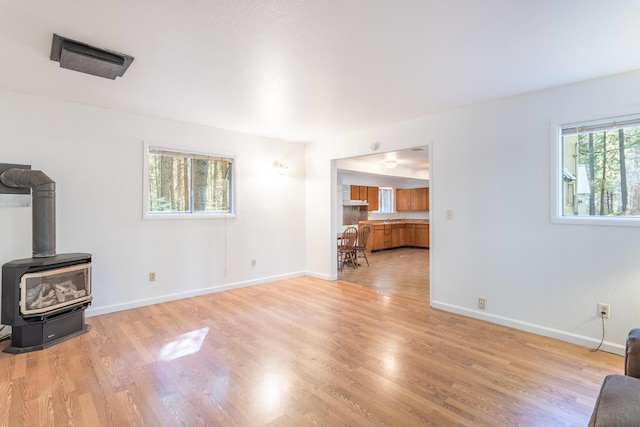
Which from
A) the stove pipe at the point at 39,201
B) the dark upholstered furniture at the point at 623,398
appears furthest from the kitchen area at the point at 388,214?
the stove pipe at the point at 39,201

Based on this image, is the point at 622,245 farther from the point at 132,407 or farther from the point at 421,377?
the point at 132,407

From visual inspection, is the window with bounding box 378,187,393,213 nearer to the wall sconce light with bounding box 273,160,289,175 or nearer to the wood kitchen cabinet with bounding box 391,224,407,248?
the wood kitchen cabinet with bounding box 391,224,407,248

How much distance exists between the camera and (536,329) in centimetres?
311

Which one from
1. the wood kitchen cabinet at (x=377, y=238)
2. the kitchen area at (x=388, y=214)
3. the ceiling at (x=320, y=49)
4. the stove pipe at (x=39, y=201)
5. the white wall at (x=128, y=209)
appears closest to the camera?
the ceiling at (x=320, y=49)

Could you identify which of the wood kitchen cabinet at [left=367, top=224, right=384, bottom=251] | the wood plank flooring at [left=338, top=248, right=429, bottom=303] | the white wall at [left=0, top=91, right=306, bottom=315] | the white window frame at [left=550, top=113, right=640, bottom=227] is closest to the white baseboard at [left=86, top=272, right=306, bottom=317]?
the white wall at [left=0, top=91, right=306, bottom=315]

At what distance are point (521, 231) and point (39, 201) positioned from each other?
483 centimetres

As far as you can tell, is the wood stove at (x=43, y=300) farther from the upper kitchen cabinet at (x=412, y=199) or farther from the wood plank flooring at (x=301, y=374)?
the upper kitchen cabinet at (x=412, y=199)

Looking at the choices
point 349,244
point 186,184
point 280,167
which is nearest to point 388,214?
point 349,244

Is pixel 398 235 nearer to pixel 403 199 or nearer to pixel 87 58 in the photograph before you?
pixel 403 199

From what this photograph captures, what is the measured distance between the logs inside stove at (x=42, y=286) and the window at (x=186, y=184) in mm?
1062

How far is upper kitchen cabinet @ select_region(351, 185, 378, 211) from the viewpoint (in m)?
8.90

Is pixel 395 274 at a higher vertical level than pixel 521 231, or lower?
lower

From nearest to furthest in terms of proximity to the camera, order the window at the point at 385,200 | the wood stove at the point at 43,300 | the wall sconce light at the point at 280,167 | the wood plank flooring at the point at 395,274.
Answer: the wood stove at the point at 43,300 < the wood plank flooring at the point at 395,274 < the wall sconce light at the point at 280,167 < the window at the point at 385,200

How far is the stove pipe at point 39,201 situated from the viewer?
2945mm
